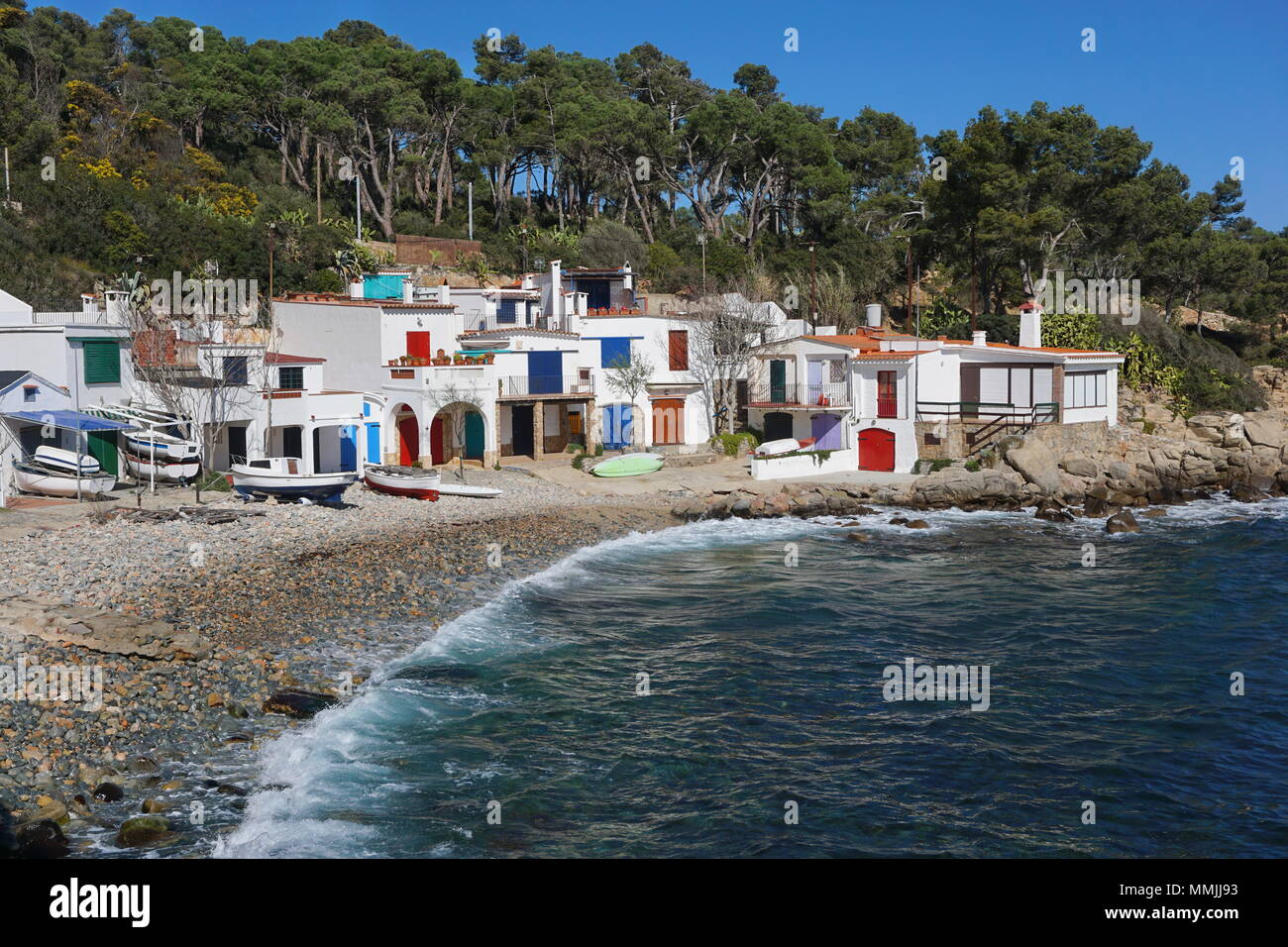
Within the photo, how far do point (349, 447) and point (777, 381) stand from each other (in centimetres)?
1915

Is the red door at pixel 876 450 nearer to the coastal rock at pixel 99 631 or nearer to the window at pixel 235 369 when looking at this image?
the window at pixel 235 369

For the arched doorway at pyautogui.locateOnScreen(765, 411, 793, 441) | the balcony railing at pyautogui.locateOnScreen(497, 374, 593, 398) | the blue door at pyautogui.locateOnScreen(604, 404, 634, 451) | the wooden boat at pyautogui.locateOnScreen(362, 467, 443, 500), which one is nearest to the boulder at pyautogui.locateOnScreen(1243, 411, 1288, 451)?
the arched doorway at pyautogui.locateOnScreen(765, 411, 793, 441)

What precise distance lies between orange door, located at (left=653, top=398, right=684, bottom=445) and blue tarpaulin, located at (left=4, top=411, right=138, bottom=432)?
21.6 m

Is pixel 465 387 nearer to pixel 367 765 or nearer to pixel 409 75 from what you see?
pixel 367 765

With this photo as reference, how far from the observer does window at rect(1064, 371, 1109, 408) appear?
47.6 meters

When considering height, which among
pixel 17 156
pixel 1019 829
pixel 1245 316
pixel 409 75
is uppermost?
pixel 409 75

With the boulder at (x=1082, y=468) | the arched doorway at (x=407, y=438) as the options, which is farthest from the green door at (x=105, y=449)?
the boulder at (x=1082, y=468)

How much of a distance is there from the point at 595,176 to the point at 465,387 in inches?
1629
